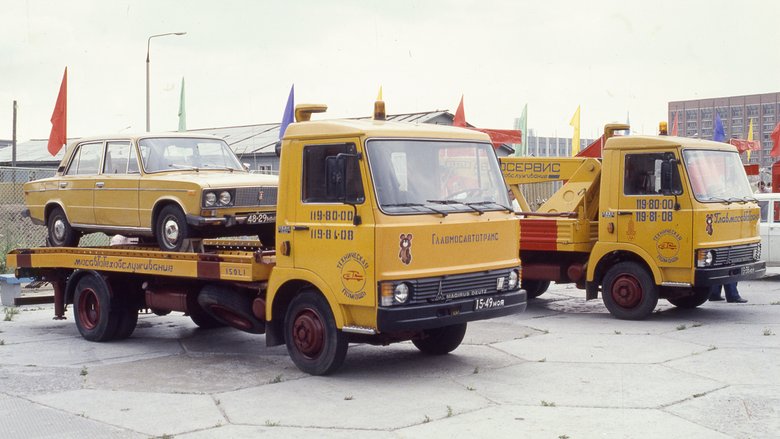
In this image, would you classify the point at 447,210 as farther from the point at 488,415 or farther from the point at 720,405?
the point at 720,405

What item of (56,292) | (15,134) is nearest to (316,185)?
(56,292)

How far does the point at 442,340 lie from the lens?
398 inches

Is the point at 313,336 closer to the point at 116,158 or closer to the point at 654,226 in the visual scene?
the point at 116,158

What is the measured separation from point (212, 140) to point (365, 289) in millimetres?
4285

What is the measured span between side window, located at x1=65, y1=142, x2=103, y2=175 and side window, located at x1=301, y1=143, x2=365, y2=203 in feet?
13.5

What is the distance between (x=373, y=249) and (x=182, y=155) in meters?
4.08

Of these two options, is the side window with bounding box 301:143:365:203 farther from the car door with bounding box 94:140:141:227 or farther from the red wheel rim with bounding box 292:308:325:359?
the car door with bounding box 94:140:141:227

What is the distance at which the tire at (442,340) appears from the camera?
1002cm

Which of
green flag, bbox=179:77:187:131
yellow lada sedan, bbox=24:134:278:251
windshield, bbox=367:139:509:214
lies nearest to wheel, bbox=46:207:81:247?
yellow lada sedan, bbox=24:134:278:251

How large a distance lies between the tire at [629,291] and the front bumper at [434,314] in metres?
4.24

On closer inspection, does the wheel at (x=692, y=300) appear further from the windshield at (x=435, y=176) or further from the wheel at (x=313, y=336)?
the wheel at (x=313, y=336)

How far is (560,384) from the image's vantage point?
8.57 meters

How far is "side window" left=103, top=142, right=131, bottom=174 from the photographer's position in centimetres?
1152

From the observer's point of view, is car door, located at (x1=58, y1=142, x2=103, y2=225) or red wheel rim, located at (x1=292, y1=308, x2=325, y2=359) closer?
red wheel rim, located at (x1=292, y1=308, x2=325, y2=359)
